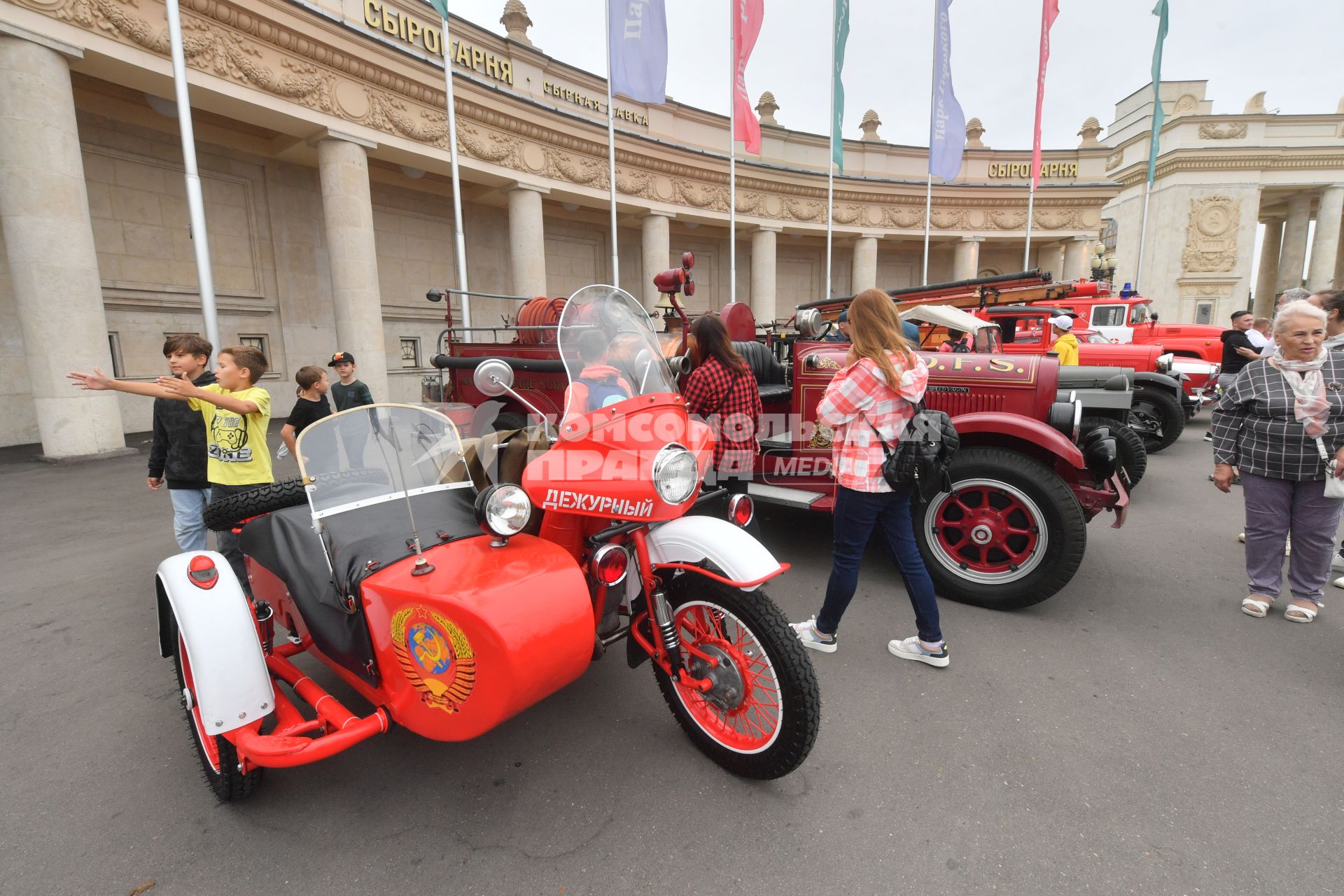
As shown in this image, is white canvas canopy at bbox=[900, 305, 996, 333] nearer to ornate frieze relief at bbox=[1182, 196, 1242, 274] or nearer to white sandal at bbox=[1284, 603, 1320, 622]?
white sandal at bbox=[1284, 603, 1320, 622]

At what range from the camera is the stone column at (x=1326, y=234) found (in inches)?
1085

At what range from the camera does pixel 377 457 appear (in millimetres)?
2434

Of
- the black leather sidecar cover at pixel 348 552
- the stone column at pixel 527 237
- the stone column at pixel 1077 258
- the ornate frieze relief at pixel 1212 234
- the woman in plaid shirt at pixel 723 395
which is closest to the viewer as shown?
the black leather sidecar cover at pixel 348 552

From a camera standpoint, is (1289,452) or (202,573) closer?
(202,573)

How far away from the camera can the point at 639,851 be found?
1.96 meters

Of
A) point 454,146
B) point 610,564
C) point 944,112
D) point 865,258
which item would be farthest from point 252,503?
point 865,258

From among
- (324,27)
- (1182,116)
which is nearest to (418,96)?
(324,27)

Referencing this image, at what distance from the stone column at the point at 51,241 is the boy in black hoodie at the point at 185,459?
276 inches

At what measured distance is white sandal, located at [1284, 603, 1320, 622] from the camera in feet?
11.2

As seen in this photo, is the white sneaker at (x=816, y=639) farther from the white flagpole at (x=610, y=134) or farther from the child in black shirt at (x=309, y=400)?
the white flagpole at (x=610, y=134)

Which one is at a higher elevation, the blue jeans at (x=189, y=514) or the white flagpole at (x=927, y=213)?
the white flagpole at (x=927, y=213)

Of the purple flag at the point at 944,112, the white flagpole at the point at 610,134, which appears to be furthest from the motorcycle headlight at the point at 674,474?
the purple flag at the point at 944,112

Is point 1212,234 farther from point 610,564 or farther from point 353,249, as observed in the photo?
point 610,564

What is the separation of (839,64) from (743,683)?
20159 mm
